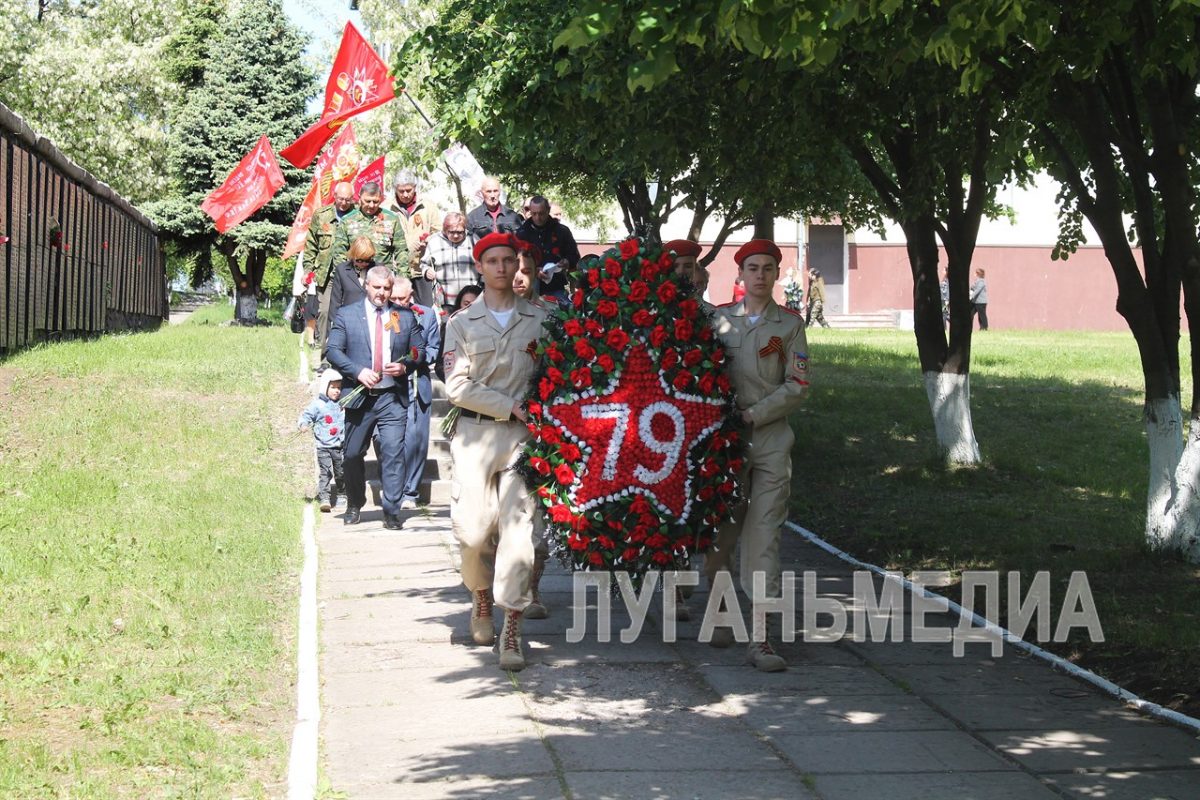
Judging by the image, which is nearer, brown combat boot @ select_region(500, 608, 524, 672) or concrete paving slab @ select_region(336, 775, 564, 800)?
concrete paving slab @ select_region(336, 775, 564, 800)

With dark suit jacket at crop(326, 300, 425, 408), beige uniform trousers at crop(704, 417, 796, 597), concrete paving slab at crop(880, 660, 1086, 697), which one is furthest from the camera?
dark suit jacket at crop(326, 300, 425, 408)

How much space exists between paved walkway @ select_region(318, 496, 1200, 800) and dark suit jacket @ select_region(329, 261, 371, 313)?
388cm

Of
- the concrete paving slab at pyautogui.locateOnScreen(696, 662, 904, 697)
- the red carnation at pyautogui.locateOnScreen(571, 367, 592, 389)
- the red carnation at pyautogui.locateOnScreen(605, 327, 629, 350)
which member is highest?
the red carnation at pyautogui.locateOnScreen(605, 327, 629, 350)

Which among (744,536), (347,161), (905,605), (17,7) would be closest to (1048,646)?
(905,605)

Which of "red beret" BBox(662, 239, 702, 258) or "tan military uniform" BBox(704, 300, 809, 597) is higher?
"red beret" BBox(662, 239, 702, 258)

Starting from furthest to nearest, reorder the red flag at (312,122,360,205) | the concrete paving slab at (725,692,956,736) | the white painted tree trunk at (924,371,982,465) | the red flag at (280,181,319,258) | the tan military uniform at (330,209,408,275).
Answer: the red flag at (280,181,319,258) → the red flag at (312,122,360,205) → the white painted tree trunk at (924,371,982,465) → the tan military uniform at (330,209,408,275) → the concrete paving slab at (725,692,956,736)

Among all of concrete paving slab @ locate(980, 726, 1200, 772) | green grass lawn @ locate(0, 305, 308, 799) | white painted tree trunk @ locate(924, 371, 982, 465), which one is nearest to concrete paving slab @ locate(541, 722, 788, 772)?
concrete paving slab @ locate(980, 726, 1200, 772)

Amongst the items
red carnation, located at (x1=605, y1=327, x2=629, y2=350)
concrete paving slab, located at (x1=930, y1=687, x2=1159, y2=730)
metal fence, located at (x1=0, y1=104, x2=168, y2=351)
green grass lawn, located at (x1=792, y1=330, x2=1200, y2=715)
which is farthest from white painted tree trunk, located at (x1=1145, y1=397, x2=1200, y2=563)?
metal fence, located at (x1=0, y1=104, x2=168, y2=351)

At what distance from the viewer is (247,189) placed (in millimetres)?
22938

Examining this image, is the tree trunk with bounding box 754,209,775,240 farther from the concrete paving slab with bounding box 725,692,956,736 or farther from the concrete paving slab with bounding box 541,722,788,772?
the concrete paving slab with bounding box 541,722,788,772

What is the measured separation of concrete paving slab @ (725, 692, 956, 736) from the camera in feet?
21.5

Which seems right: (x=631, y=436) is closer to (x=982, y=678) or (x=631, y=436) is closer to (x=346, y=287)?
(x=982, y=678)

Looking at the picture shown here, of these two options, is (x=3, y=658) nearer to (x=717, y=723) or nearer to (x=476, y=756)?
(x=476, y=756)

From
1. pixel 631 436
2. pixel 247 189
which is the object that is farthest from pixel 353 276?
pixel 247 189
